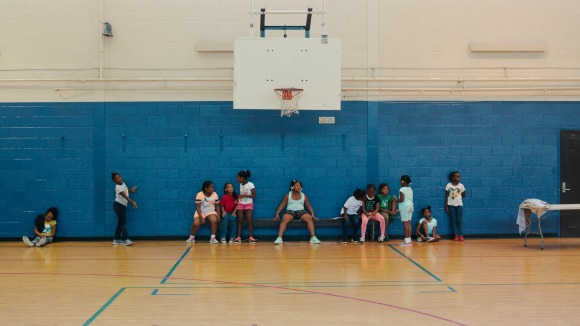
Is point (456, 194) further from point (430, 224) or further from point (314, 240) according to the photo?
point (314, 240)

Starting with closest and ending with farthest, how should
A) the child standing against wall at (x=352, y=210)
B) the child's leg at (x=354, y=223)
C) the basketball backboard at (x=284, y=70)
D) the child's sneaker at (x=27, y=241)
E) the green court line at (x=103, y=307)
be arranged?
1. the green court line at (x=103, y=307)
2. the basketball backboard at (x=284, y=70)
3. the child's sneaker at (x=27, y=241)
4. the child standing against wall at (x=352, y=210)
5. the child's leg at (x=354, y=223)

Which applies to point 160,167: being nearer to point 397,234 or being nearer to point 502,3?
point 397,234

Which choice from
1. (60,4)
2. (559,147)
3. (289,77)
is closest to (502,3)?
(559,147)

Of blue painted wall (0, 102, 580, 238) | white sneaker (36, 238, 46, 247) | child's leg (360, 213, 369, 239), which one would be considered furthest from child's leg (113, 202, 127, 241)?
child's leg (360, 213, 369, 239)

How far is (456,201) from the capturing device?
14.3 meters

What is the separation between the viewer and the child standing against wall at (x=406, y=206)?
45.3 ft

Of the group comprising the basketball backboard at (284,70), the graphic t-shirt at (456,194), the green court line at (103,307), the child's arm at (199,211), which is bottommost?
the green court line at (103,307)

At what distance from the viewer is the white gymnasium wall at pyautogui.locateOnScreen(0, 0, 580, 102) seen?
14398mm

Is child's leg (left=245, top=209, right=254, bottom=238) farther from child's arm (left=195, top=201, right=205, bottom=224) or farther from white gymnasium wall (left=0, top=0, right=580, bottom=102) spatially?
white gymnasium wall (left=0, top=0, right=580, bottom=102)

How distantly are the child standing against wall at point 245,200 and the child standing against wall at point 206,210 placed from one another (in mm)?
468

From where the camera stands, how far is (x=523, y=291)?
8938 millimetres

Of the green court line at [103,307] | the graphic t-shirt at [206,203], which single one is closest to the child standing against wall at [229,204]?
the graphic t-shirt at [206,203]

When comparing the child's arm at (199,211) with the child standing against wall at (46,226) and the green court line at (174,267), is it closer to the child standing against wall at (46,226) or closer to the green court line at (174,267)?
the green court line at (174,267)

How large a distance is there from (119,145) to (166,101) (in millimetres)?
1326
